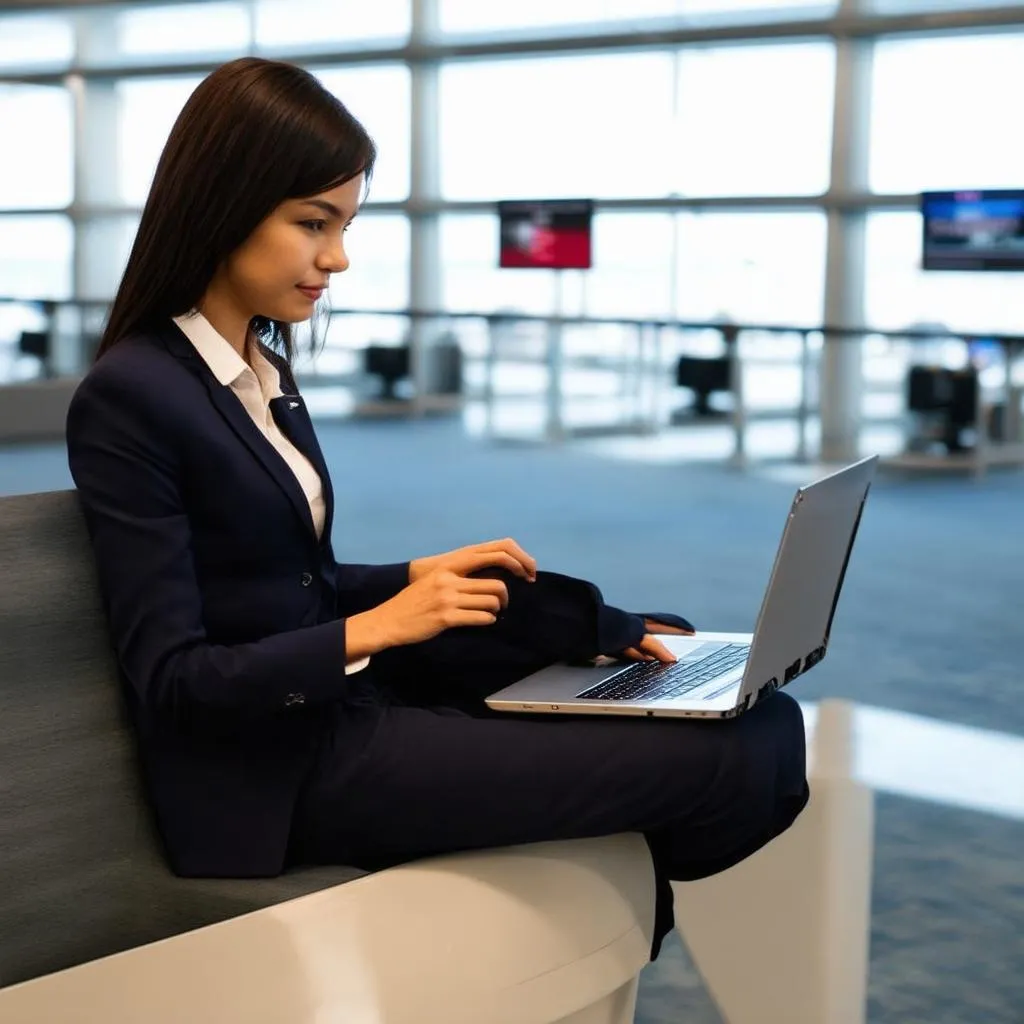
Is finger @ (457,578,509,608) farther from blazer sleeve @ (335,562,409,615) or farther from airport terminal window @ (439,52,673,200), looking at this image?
airport terminal window @ (439,52,673,200)

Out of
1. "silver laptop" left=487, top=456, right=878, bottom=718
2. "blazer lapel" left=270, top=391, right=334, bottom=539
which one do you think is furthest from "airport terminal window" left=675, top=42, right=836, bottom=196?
"blazer lapel" left=270, top=391, right=334, bottom=539

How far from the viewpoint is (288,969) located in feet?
5.31

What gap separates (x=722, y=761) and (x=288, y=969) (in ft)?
1.61

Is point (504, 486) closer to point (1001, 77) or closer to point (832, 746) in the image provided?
point (1001, 77)

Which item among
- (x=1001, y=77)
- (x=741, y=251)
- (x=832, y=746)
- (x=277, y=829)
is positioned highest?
(x=1001, y=77)

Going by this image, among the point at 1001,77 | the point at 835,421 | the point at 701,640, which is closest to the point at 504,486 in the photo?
the point at 835,421

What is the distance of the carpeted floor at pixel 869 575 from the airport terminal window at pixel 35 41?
6.19 metres

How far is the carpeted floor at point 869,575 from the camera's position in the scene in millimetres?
2801

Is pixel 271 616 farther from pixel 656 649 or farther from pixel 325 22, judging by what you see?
pixel 325 22

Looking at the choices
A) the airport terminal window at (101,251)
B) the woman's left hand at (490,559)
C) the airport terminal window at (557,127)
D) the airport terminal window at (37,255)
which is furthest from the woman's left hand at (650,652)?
the airport terminal window at (37,255)

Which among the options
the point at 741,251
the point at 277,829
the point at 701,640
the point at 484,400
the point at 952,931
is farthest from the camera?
the point at 484,400

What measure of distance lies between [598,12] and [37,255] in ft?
22.8

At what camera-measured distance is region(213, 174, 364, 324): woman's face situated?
1712 millimetres

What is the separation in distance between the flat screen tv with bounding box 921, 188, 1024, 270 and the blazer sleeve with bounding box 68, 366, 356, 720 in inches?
385
